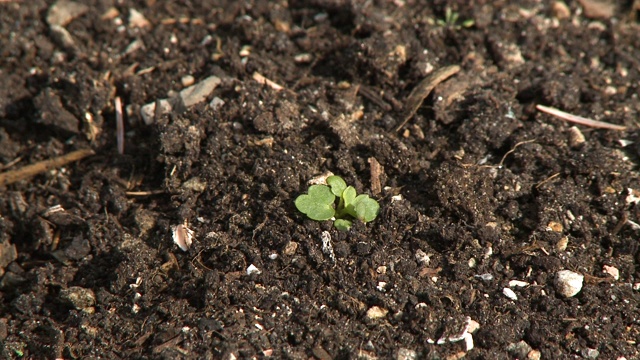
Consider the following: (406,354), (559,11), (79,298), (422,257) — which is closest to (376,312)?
(406,354)

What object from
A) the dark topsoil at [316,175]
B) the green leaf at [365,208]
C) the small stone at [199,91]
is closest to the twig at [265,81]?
the dark topsoil at [316,175]

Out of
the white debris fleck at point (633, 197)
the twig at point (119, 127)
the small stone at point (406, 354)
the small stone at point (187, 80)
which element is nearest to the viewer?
the small stone at point (406, 354)

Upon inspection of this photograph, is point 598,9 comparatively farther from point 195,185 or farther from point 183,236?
point 183,236

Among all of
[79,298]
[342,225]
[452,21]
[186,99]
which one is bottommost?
[79,298]

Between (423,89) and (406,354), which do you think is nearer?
(406,354)

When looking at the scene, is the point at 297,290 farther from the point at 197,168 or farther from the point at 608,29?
the point at 608,29

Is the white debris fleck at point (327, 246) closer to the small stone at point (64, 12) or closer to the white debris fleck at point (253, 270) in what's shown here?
the white debris fleck at point (253, 270)

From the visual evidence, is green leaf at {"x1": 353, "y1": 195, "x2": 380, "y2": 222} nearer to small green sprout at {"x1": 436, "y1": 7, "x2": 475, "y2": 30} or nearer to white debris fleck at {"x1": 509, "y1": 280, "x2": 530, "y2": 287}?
white debris fleck at {"x1": 509, "y1": 280, "x2": 530, "y2": 287}
